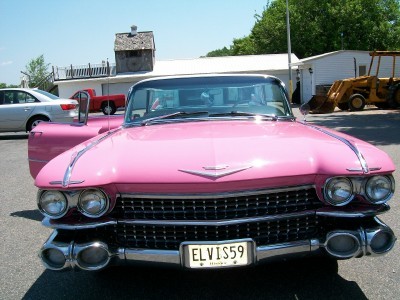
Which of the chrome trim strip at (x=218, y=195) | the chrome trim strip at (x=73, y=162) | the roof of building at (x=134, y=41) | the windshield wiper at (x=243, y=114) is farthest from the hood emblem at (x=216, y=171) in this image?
the roof of building at (x=134, y=41)

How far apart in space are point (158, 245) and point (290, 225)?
796mm

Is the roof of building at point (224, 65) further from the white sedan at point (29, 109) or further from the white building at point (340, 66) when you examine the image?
the white sedan at point (29, 109)

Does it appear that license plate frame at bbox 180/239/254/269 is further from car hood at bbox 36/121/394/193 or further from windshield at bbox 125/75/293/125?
windshield at bbox 125/75/293/125

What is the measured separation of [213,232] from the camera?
9.12ft

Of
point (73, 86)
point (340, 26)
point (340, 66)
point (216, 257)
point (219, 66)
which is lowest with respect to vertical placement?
point (216, 257)

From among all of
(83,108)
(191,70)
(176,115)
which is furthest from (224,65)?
(176,115)

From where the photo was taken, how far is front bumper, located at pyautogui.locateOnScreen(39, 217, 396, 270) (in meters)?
2.75

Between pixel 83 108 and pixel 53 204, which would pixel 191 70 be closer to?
pixel 83 108

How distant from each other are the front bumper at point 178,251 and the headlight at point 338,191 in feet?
0.58

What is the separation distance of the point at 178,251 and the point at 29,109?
12.4 m

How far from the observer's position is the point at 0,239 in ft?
15.4

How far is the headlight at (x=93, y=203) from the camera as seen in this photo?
9.18ft

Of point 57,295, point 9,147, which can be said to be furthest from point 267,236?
point 9,147

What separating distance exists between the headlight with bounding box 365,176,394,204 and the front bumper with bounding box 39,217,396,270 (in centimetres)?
17
